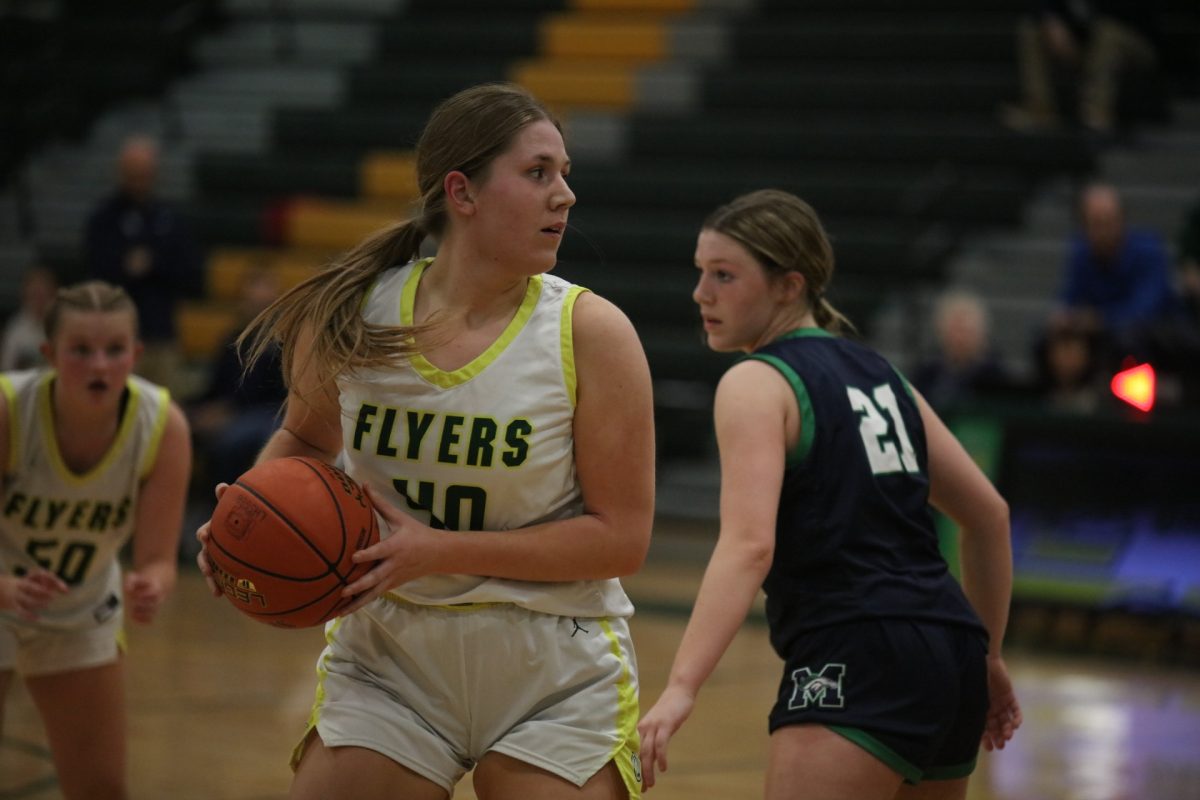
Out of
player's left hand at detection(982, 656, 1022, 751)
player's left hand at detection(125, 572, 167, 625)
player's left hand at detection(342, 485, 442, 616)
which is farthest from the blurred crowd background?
player's left hand at detection(342, 485, 442, 616)

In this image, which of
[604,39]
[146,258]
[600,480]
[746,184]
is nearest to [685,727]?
[600,480]

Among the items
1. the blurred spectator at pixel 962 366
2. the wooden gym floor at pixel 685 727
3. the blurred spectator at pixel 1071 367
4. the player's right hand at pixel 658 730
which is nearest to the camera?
the player's right hand at pixel 658 730

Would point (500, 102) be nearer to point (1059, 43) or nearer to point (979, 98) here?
point (1059, 43)

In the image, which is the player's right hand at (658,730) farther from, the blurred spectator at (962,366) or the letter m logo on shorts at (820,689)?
the blurred spectator at (962,366)

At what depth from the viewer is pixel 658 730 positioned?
2.58 meters

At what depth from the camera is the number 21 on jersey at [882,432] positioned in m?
2.99

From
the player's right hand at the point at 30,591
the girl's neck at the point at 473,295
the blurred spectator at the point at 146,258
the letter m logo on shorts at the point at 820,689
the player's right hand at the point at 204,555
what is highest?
the girl's neck at the point at 473,295

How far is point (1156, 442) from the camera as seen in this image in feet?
24.8

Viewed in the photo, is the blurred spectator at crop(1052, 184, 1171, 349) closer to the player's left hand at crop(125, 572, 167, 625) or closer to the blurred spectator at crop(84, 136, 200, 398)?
the blurred spectator at crop(84, 136, 200, 398)

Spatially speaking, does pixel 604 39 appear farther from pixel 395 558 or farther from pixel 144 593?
pixel 395 558

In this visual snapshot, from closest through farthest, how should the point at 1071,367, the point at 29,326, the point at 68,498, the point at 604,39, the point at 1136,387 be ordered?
the point at 68,498
the point at 1136,387
the point at 1071,367
the point at 29,326
the point at 604,39

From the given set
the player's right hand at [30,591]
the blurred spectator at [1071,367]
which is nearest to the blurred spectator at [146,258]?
the blurred spectator at [1071,367]

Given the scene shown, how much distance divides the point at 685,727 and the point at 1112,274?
4.36 meters

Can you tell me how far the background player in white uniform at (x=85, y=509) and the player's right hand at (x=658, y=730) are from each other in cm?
176
